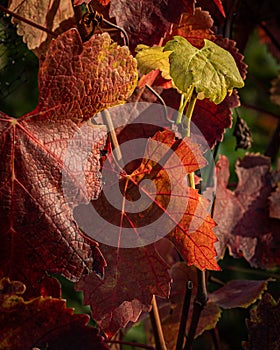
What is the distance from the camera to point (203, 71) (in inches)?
24.1

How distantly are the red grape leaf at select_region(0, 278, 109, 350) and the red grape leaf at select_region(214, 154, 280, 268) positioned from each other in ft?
1.20

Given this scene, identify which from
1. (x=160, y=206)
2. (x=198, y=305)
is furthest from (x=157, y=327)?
(x=160, y=206)

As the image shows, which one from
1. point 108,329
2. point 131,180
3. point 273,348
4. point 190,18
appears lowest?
point 273,348

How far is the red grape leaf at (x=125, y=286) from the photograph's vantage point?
674 millimetres

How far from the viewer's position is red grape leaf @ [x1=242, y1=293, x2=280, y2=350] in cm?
79

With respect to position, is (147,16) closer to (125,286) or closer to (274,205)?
(125,286)

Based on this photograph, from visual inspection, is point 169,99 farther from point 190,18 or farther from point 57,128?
point 57,128

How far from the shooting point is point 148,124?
77cm

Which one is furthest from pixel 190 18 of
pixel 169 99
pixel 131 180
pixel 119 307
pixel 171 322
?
pixel 171 322

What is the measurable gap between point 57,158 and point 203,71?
0.16 metres

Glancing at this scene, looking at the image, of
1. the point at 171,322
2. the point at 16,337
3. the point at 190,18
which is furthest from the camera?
the point at 171,322

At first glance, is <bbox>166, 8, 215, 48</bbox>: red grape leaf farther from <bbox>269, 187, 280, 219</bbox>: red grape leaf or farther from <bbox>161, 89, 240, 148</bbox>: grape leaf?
<bbox>269, 187, 280, 219</bbox>: red grape leaf

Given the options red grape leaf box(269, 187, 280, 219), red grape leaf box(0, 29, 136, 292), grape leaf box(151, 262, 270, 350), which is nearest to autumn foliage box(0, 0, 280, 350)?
red grape leaf box(0, 29, 136, 292)

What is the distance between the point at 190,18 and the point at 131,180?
0.21m
